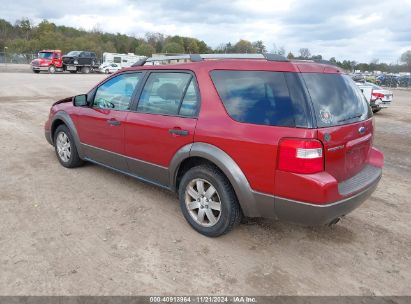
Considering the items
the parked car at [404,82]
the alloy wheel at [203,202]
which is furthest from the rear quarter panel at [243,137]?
the parked car at [404,82]

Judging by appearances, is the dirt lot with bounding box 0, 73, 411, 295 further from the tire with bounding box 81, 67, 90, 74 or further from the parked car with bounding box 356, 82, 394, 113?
the tire with bounding box 81, 67, 90, 74

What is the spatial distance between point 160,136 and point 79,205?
4.35 ft

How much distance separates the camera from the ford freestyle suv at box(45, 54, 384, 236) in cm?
290

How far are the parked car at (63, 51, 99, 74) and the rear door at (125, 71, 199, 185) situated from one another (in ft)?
111

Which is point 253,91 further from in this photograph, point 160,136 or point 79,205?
point 79,205

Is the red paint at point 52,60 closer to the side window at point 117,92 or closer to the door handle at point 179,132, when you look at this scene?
the side window at point 117,92

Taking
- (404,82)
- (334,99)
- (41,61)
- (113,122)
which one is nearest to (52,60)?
(41,61)

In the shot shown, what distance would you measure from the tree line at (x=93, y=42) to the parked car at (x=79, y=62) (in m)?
12.7

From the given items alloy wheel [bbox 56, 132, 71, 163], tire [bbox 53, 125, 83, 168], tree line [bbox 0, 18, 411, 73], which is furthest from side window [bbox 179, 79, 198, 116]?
tree line [bbox 0, 18, 411, 73]

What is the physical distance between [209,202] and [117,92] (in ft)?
6.57

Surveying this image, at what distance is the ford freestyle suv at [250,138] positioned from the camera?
114 inches

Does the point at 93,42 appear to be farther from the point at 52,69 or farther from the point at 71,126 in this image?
the point at 71,126

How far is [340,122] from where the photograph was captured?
3.10 m

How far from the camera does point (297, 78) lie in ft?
9.68
